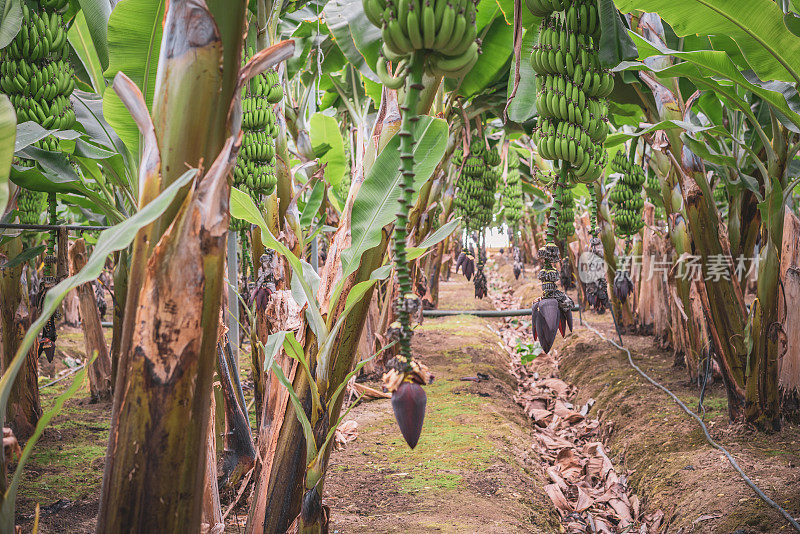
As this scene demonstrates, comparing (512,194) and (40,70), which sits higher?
(512,194)

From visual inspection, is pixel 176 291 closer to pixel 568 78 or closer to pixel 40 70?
pixel 568 78

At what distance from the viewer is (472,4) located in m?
0.89

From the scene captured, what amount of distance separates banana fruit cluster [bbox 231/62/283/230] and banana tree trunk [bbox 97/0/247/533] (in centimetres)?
137

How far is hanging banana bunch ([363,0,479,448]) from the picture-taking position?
32.8 inches

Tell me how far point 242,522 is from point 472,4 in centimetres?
198

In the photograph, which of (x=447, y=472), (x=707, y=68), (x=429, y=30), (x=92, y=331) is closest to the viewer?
(x=429, y=30)

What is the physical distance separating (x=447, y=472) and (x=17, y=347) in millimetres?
2230

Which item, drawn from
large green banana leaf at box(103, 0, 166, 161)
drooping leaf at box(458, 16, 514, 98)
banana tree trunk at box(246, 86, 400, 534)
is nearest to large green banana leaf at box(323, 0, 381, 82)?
banana tree trunk at box(246, 86, 400, 534)

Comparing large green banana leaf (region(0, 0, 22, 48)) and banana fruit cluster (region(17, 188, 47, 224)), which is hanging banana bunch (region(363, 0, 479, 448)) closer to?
large green banana leaf (region(0, 0, 22, 48))

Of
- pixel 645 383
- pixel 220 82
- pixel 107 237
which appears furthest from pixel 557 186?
pixel 645 383

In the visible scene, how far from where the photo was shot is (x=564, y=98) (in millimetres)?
1450

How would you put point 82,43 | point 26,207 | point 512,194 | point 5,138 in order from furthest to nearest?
point 512,194 → point 26,207 → point 82,43 → point 5,138

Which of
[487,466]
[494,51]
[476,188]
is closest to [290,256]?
[487,466]

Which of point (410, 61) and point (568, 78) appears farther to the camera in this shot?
point (568, 78)
